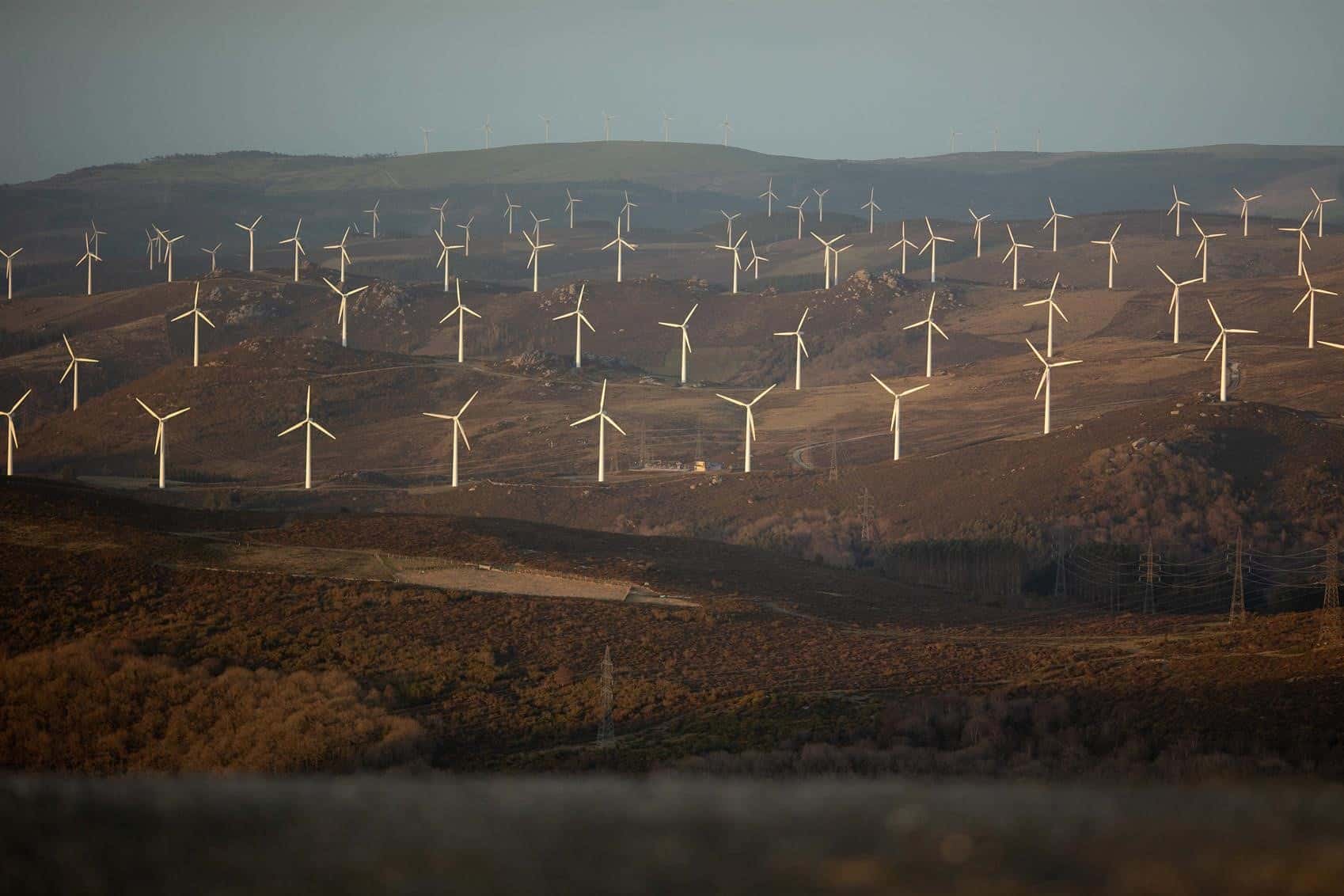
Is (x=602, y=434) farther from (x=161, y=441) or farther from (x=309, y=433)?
(x=161, y=441)

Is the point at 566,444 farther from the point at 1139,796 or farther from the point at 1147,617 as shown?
the point at 1139,796

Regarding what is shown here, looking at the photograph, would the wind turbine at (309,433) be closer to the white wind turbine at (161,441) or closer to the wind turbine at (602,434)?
the white wind turbine at (161,441)

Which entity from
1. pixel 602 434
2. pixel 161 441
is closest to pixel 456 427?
pixel 602 434

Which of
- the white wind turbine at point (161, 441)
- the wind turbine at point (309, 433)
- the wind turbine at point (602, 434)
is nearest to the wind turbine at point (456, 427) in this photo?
the wind turbine at point (309, 433)

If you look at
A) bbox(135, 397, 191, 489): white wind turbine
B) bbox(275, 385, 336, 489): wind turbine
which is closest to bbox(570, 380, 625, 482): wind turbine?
bbox(275, 385, 336, 489): wind turbine

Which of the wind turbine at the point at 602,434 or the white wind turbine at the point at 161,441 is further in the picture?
the wind turbine at the point at 602,434

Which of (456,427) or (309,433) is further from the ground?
(456,427)

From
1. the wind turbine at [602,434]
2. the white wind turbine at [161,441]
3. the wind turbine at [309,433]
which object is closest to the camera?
the white wind turbine at [161,441]

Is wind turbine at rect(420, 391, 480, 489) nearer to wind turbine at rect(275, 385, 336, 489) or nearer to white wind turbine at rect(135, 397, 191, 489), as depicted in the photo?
wind turbine at rect(275, 385, 336, 489)
